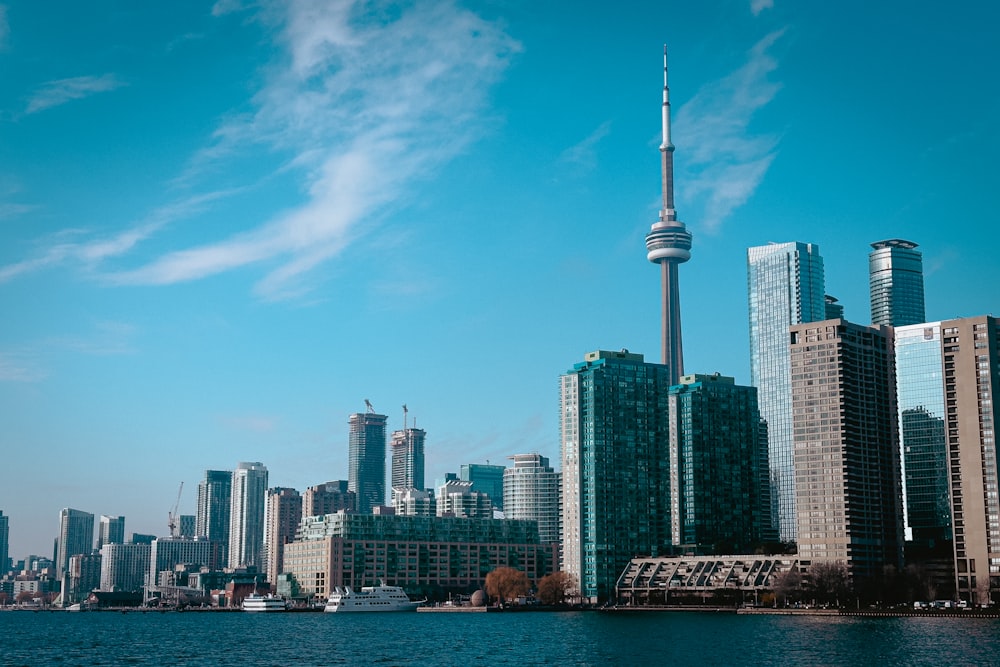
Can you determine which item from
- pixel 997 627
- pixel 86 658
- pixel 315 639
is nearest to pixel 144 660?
pixel 86 658

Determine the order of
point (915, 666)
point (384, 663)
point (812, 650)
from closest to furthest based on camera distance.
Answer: point (915, 666)
point (384, 663)
point (812, 650)

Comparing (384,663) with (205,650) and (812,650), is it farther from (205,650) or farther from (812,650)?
(812,650)

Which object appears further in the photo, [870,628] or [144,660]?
[870,628]

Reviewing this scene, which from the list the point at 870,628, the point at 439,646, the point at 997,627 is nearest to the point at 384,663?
the point at 439,646

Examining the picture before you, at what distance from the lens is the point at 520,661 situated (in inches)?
5768

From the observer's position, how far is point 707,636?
611ft

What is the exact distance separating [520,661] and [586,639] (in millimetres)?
40408

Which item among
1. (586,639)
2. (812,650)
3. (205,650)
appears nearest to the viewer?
(812,650)

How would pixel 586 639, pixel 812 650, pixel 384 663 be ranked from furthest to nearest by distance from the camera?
pixel 586 639 < pixel 812 650 < pixel 384 663

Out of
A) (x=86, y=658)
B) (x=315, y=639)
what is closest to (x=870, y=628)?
(x=315, y=639)

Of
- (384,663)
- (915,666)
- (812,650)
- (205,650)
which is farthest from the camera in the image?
(205,650)

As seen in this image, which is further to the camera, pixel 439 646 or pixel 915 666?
Answer: pixel 439 646

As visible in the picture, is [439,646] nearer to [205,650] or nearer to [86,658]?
[205,650]

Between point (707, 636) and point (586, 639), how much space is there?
18.5 metres
